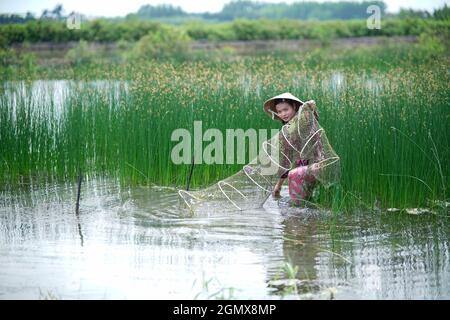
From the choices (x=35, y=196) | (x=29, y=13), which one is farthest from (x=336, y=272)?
(x=29, y=13)

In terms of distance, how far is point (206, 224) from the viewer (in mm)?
6430

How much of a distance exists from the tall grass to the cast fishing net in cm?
31

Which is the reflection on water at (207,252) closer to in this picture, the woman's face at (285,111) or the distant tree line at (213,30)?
the woman's face at (285,111)

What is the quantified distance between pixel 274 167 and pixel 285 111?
0.49 m

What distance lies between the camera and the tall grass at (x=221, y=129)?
22.8 ft

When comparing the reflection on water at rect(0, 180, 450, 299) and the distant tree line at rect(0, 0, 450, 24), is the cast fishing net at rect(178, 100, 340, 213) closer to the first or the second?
the reflection on water at rect(0, 180, 450, 299)

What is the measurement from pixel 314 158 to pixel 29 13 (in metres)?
16.0

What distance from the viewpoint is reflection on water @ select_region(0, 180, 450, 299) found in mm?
4848

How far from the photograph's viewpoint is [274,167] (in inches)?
267

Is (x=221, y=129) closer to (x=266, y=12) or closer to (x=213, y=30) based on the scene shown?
(x=213, y=30)

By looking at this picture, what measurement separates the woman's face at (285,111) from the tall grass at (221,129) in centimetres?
58

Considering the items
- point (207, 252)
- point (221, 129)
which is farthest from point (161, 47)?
point (207, 252)

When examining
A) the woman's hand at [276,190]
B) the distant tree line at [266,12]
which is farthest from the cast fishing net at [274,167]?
the distant tree line at [266,12]

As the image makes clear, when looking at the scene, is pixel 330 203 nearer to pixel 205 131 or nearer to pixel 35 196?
pixel 205 131
